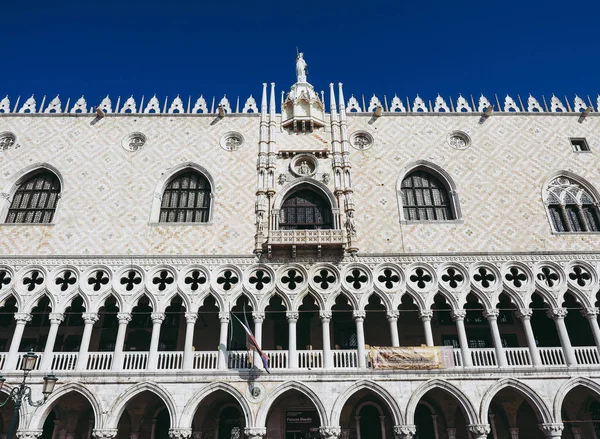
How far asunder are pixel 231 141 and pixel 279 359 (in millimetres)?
9583

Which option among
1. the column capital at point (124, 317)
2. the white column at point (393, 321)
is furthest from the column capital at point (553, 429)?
the column capital at point (124, 317)

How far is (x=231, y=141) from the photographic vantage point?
19203 mm

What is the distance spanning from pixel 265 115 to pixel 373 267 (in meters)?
8.47

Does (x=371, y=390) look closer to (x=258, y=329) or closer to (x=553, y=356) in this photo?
(x=258, y=329)

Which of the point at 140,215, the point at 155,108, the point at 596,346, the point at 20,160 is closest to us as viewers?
the point at 596,346

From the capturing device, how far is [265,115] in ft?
64.0

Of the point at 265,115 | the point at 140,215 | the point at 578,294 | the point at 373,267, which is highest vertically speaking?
the point at 265,115

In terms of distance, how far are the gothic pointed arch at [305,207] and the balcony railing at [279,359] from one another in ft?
16.1

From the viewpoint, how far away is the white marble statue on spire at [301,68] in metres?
21.1

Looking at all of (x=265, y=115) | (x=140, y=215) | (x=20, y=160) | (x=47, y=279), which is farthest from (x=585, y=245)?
(x=20, y=160)

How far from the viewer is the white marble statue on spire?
21.1 m

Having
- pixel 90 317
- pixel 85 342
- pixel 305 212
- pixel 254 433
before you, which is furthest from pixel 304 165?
pixel 85 342

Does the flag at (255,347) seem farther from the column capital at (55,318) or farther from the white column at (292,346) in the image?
the column capital at (55,318)

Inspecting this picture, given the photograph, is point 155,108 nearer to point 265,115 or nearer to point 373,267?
point 265,115
